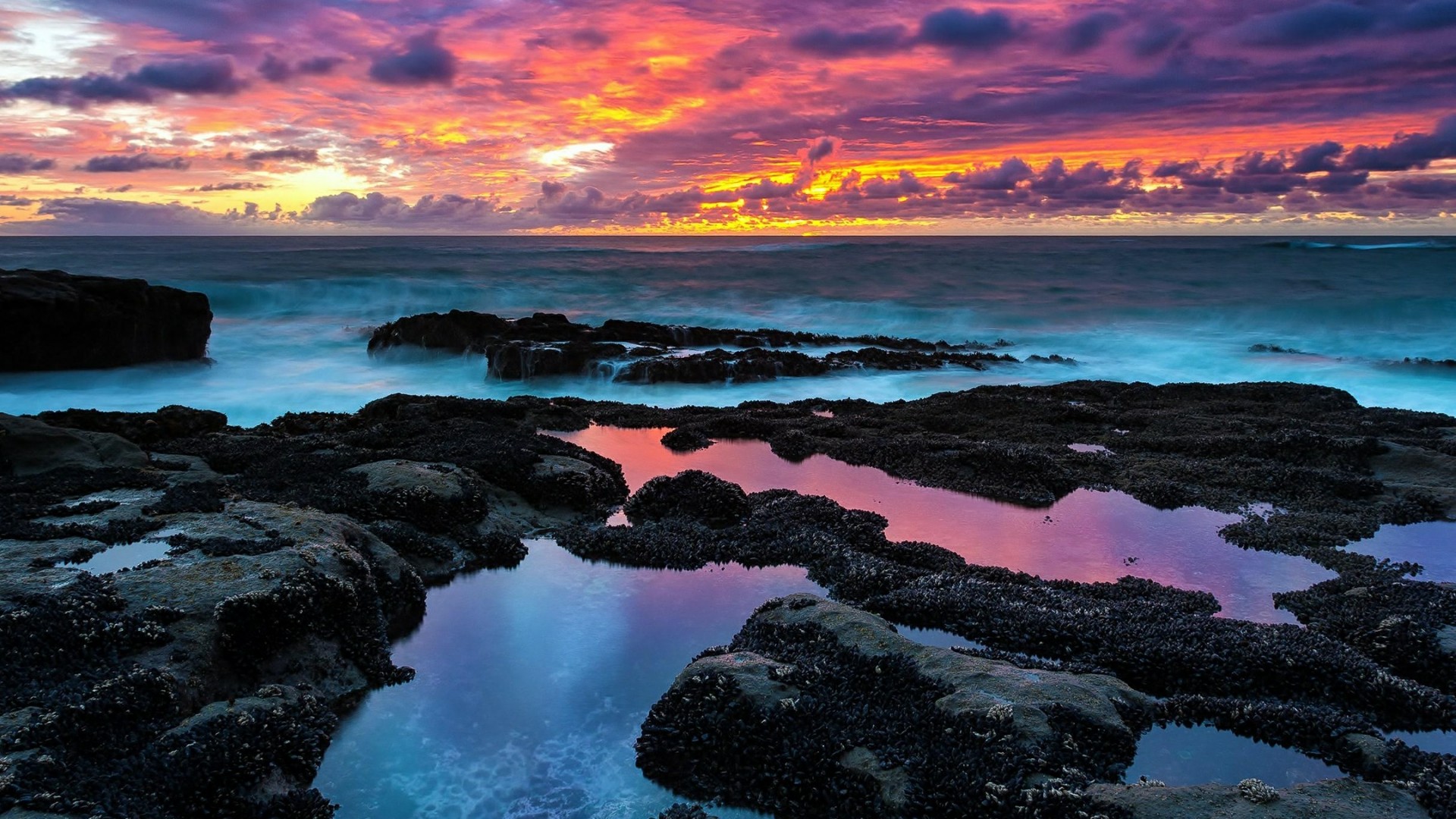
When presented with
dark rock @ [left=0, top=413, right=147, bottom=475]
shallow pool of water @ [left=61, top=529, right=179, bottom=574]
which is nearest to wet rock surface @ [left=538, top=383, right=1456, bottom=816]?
shallow pool of water @ [left=61, top=529, right=179, bottom=574]

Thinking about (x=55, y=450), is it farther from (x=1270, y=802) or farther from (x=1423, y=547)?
(x=1423, y=547)

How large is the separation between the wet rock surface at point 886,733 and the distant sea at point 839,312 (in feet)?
63.4

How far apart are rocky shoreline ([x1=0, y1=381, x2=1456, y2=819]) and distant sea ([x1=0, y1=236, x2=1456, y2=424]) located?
1353 centimetres

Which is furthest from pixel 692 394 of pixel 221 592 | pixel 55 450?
pixel 221 592

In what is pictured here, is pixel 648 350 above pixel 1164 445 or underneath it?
above

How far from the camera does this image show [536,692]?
7.40 meters

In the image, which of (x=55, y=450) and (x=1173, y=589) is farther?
(x=55, y=450)

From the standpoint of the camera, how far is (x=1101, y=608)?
884 centimetres

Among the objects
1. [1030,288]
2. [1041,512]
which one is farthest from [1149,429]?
[1030,288]

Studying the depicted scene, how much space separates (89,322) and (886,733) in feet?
99.2

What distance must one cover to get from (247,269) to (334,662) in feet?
236

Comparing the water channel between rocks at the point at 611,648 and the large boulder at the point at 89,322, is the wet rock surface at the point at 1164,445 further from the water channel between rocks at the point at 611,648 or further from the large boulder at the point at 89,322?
the large boulder at the point at 89,322

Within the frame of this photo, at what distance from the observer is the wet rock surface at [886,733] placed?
5824 mm

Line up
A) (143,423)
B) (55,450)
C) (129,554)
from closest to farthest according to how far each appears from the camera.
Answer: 1. (129,554)
2. (55,450)
3. (143,423)
